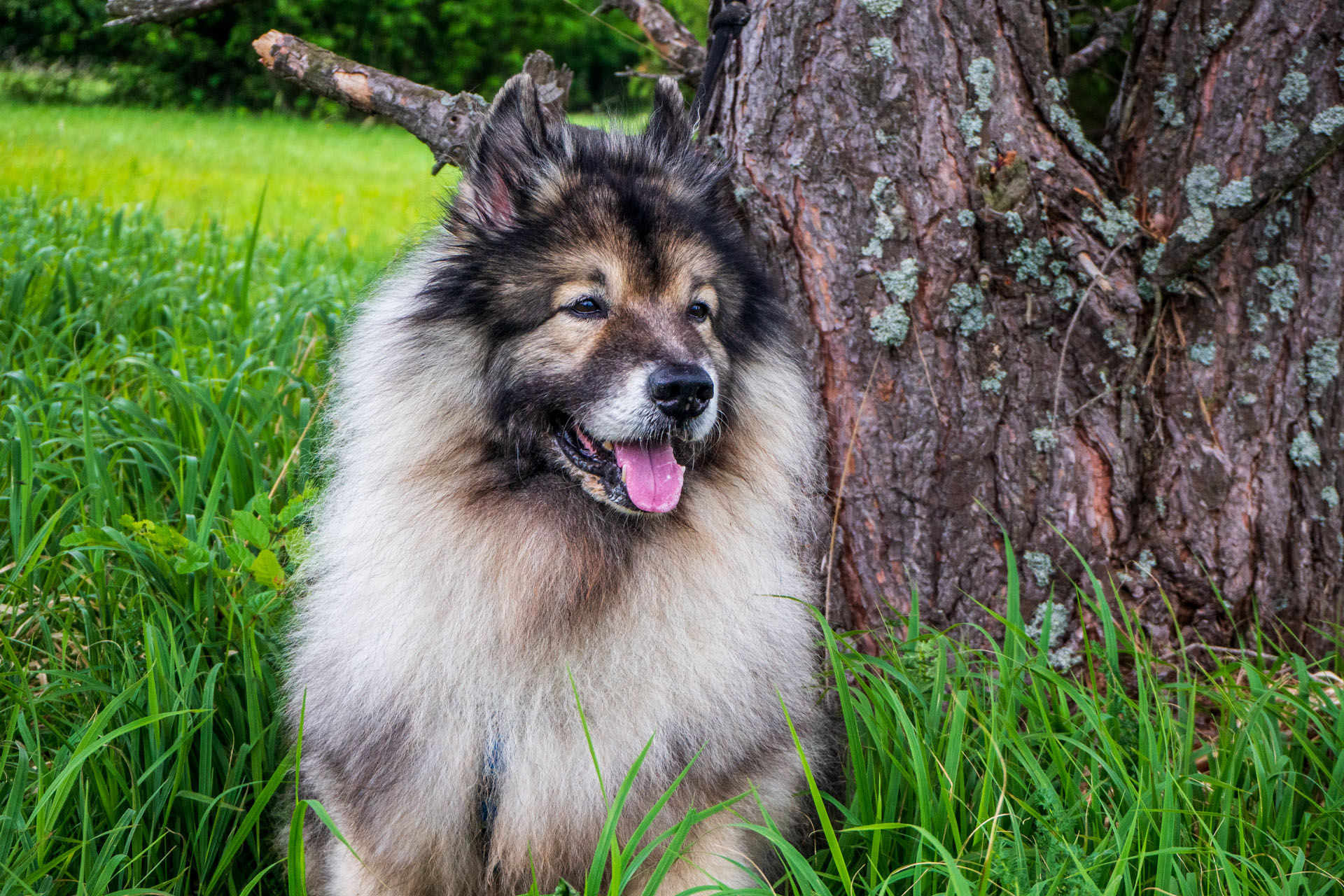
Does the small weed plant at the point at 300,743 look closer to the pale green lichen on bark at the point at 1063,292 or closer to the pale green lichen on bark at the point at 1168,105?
the pale green lichen on bark at the point at 1063,292

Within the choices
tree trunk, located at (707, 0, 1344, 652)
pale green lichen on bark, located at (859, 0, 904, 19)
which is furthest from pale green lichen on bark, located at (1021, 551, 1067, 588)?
pale green lichen on bark, located at (859, 0, 904, 19)

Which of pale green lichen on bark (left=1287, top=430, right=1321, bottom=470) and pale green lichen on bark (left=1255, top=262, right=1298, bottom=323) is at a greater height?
pale green lichen on bark (left=1255, top=262, right=1298, bottom=323)

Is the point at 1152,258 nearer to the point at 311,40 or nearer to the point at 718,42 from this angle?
the point at 718,42

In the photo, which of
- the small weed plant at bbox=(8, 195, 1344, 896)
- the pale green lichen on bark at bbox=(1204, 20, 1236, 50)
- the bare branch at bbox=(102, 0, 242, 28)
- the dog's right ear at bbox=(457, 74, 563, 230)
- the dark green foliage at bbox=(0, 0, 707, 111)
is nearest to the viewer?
the small weed plant at bbox=(8, 195, 1344, 896)

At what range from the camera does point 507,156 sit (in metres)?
2.15

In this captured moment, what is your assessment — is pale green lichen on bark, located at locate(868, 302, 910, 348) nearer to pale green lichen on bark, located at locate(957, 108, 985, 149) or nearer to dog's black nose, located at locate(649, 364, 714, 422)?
pale green lichen on bark, located at locate(957, 108, 985, 149)

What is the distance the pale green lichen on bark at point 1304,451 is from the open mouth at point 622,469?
1.69m

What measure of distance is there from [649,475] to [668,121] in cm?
89

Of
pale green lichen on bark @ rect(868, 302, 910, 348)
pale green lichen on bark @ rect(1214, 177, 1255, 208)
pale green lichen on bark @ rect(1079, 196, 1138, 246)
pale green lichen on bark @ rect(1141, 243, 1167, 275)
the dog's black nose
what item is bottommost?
the dog's black nose

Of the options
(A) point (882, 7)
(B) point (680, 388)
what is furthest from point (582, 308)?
(A) point (882, 7)

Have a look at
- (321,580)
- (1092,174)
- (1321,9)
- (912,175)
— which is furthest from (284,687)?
(1321,9)

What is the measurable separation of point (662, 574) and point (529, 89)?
3.51ft

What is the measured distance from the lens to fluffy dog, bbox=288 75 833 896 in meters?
2.03

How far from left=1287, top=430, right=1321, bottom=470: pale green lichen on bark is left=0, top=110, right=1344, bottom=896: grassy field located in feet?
1.67
